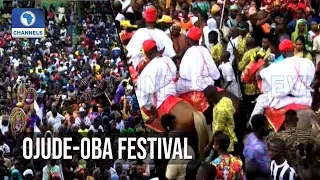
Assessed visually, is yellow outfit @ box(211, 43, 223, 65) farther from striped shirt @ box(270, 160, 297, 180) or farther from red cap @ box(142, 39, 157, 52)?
striped shirt @ box(270, 160, 297, 180)

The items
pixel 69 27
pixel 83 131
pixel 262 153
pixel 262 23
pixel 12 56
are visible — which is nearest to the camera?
pixel 262 153

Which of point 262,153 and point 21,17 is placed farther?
point 21,17

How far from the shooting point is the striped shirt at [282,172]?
27.5 ft

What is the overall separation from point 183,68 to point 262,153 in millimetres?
2418

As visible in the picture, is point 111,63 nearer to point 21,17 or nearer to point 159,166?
point 21,17

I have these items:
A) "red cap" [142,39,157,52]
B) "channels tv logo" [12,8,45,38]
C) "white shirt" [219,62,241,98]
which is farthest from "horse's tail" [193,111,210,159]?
"channels tv logo" [12,8,45,38]

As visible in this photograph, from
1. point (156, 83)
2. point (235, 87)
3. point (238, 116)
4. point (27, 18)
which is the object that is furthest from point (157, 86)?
point (27, 18)

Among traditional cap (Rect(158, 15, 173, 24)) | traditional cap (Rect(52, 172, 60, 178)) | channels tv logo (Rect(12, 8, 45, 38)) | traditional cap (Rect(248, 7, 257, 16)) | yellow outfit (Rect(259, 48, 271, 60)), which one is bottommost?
traditional cap (Rect(52, 172, 60, 178))

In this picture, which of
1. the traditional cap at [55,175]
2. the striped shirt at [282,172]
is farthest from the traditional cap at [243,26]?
the striped shirt at [282,172]

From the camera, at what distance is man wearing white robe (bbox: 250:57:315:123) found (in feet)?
34.3

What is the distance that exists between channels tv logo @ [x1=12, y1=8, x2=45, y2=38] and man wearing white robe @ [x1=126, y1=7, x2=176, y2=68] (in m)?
6.37

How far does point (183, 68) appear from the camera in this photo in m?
11.1

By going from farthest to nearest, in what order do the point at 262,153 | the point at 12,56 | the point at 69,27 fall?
the point at 69,27 → the point at 12,56 → the point at 262,153

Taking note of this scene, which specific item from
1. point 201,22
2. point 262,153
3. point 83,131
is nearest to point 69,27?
point 201,22
